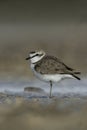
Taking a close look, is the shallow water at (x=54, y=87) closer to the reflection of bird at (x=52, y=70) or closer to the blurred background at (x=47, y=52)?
the blurred background at (x=47, y=52)

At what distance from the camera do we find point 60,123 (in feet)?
11.3

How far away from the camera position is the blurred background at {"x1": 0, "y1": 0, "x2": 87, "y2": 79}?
4.59 meters

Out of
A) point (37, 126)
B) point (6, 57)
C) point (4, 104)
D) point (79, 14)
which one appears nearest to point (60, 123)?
point (37, 126)

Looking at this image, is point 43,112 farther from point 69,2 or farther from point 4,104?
point 69,2

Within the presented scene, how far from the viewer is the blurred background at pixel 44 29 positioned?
4.59 metres

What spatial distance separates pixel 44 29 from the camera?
4.95 m

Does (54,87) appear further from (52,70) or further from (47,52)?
(47,52)

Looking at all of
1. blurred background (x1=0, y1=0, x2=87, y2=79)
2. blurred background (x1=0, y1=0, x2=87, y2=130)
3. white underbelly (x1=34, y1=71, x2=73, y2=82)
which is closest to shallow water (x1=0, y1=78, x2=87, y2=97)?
blurred background (x1=0, y1=0, x2=87, y2=130)

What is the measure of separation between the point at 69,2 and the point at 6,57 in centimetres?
95

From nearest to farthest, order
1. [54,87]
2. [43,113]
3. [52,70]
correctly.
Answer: [52,70]
[43,113]
[54,87]

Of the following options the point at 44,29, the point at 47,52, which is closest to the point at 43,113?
the point at 47,52

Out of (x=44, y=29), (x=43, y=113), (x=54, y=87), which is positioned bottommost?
(x=43, y=113)

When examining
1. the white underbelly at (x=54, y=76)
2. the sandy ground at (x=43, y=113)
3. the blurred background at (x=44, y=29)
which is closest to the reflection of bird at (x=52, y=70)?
the white underbelly at (x=54, y=76)

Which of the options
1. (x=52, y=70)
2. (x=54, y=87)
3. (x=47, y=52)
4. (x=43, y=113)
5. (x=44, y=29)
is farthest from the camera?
(x=44, y=29)
